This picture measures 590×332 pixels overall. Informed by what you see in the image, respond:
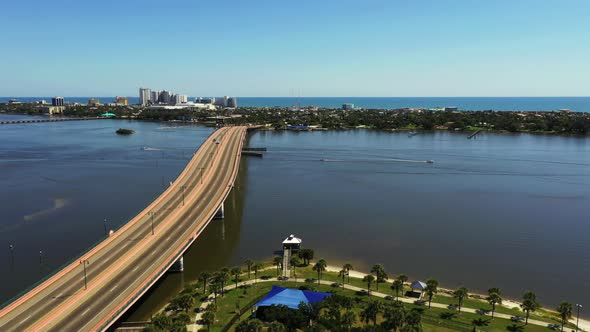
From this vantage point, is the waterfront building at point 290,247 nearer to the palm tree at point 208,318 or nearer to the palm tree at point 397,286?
the palm tree at point 397,286

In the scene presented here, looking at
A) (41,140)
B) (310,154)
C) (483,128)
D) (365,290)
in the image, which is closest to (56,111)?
(41,140)

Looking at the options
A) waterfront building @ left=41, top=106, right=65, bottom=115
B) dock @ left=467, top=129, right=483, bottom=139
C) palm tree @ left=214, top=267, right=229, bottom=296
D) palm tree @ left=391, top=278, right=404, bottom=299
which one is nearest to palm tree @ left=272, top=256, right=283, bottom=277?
palm tree @ left=214, top=267, right=229, bottom=296

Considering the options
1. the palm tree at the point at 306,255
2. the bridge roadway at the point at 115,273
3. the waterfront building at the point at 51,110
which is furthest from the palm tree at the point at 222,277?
the waterfront building at the point at 51,110

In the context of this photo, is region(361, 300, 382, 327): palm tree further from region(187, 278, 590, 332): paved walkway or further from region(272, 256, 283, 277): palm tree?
region(272, 256, 283, 277): palm tree

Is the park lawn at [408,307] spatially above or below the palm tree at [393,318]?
below

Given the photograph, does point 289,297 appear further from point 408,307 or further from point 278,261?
point 408,307

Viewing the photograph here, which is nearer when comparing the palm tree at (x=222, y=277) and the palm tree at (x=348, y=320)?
the palm tree at (x=348, y=320)

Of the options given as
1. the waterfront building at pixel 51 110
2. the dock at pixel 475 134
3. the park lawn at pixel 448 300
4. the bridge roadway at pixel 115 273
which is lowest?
the park lawn at pixel 448 300

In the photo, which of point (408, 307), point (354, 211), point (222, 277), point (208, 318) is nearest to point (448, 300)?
point (408, 307)
